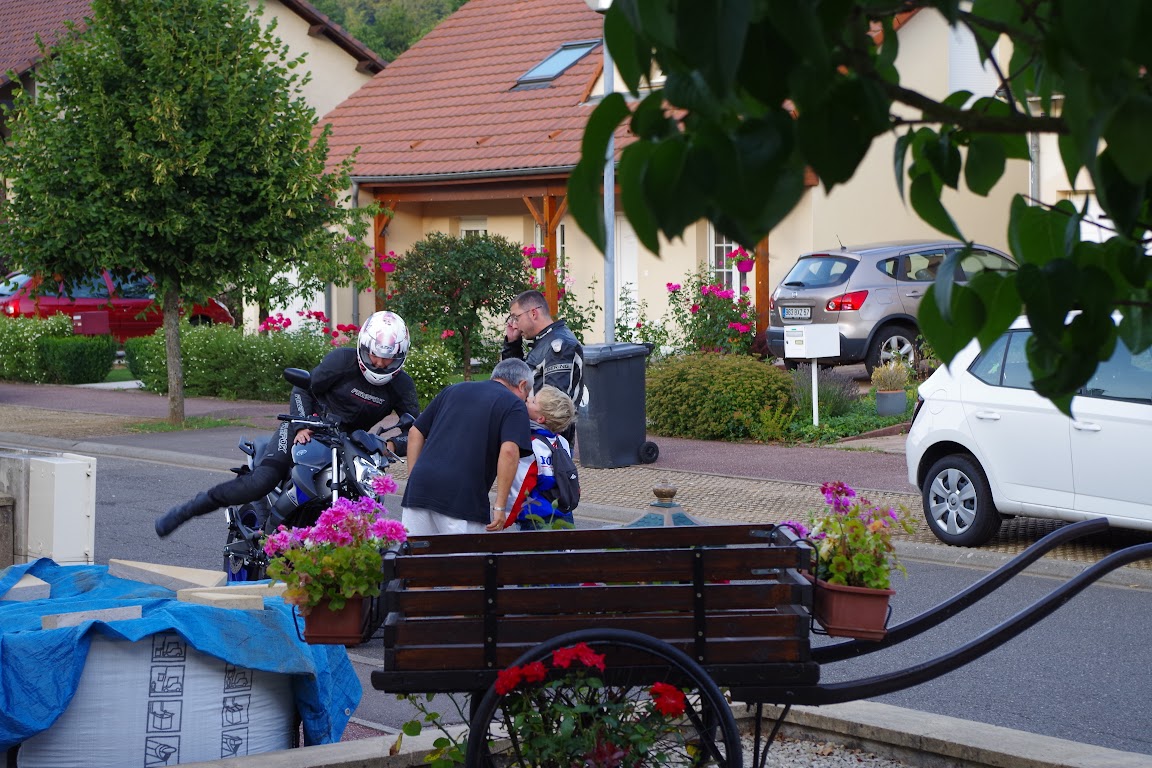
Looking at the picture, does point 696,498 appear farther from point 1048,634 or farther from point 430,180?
point 430,180

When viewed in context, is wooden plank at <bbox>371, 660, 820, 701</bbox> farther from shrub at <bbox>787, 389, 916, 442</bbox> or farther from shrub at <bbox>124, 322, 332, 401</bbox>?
shrub at <bbox>124, 322, 332, 401</bbox>

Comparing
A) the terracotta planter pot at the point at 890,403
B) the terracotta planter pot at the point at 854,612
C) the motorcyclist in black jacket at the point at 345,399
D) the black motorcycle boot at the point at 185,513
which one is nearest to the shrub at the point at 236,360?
the terracotta planter pot at the point at 890,403

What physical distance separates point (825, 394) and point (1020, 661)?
30.3 ft

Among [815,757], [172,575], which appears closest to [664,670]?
[815,757]

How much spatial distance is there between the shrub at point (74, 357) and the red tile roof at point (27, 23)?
1237 cm

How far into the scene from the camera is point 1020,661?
23.9ft

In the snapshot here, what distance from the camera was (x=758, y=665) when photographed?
3.95 meters

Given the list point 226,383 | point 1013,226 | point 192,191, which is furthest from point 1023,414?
point 226,383

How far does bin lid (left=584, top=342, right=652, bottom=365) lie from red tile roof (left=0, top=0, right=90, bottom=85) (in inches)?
1001

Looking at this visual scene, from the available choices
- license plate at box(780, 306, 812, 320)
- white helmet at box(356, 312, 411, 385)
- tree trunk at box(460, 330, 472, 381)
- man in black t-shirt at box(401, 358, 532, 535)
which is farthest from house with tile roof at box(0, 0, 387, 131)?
man in black t-shirt at box(401, 358, 532, 535)

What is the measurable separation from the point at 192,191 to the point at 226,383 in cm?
578

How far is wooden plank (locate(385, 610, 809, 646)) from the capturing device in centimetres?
395

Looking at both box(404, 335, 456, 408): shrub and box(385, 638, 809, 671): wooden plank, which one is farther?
box(404, 335, 456, 408): shrub

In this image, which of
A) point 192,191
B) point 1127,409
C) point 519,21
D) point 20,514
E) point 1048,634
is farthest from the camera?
point 519,21
